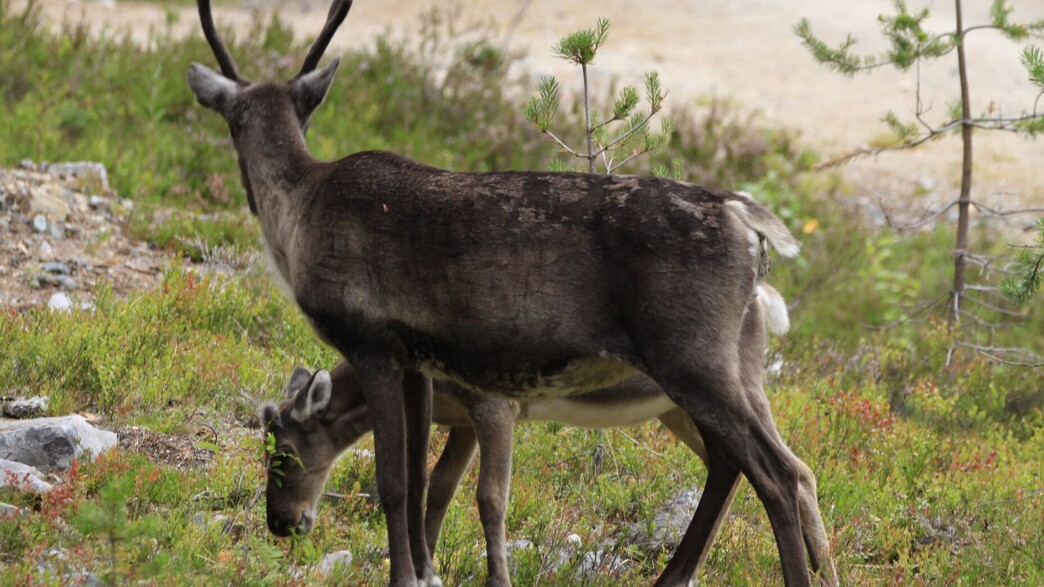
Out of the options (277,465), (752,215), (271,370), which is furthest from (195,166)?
(752,215)

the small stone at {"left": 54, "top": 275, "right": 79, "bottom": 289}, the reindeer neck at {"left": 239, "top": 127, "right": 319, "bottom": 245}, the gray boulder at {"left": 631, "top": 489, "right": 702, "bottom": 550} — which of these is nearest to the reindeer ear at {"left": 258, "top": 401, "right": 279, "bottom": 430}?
the reindeer neck at {"left": 239, "top": 127, "right": 319, "bottom": 245}

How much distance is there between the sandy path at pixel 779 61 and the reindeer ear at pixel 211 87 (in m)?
9.90

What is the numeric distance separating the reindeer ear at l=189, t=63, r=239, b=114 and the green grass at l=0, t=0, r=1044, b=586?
182 cm

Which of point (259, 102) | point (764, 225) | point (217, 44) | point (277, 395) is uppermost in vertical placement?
point (217, 44)

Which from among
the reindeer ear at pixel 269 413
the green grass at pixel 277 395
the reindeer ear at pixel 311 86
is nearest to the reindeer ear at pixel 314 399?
the reindeer ear at pixel 269 413

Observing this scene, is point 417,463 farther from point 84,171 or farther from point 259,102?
point 84,171

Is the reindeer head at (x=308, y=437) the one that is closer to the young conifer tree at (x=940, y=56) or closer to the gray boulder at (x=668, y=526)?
the gray boulder at (x=668, y=526)

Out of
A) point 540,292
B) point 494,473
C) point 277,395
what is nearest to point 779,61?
point 277,395

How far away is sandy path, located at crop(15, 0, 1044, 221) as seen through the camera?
18.0 m

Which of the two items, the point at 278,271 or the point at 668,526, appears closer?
the point at 278,271

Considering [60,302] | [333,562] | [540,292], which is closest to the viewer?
[540,292]

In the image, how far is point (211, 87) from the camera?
6703mm

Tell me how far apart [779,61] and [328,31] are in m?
16.4

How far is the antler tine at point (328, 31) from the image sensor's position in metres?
6.85
